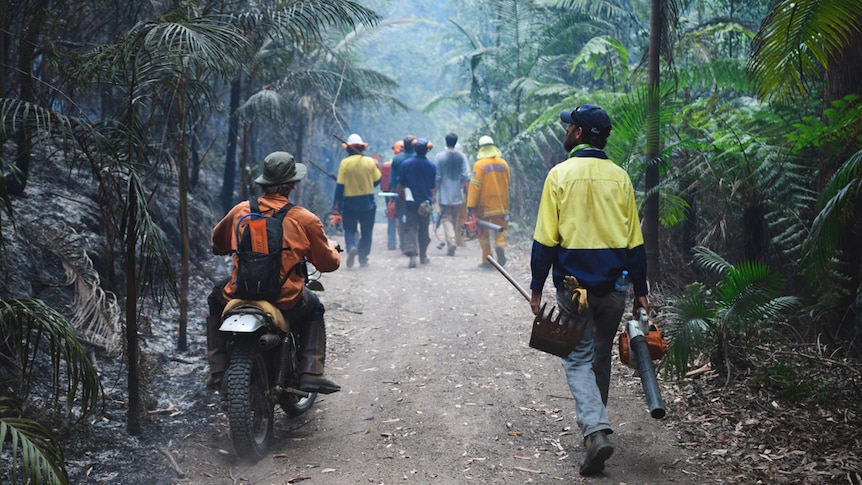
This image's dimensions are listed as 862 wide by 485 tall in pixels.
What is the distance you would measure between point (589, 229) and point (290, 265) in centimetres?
207

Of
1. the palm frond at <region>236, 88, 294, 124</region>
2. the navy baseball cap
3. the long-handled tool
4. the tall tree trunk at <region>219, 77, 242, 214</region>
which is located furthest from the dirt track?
the tall tree trunk at <region>219, 77, 242, 214</region>

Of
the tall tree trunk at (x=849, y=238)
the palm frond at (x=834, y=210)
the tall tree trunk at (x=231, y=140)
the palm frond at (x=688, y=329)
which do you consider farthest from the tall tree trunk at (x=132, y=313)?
the tall tree trunk at (x=231, y=140)

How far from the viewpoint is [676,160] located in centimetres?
909

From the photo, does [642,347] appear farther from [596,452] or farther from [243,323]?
[243,323]

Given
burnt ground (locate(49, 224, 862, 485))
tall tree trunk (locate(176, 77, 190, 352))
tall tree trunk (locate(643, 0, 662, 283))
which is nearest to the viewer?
burnt ground (locate(49, 224, 862, 485))

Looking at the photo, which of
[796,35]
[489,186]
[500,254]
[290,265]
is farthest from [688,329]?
[489,186]

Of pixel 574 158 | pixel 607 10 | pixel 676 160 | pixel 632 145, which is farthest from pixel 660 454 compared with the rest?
pixel 607 10

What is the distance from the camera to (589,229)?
14.9 ft

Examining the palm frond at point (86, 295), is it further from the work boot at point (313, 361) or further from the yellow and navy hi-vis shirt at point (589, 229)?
the yellow and navy hi-vis shirt at point (589, 229)

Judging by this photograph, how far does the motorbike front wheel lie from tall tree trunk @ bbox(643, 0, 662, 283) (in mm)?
4580

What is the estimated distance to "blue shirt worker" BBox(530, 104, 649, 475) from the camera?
14.9ft

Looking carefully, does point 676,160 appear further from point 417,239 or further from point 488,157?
point 417,239

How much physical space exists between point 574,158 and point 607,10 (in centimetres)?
1302

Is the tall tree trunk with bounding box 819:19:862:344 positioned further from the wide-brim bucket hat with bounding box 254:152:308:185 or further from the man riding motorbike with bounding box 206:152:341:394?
the wide-brim bucket hat with bounding box 254:152:308:185
